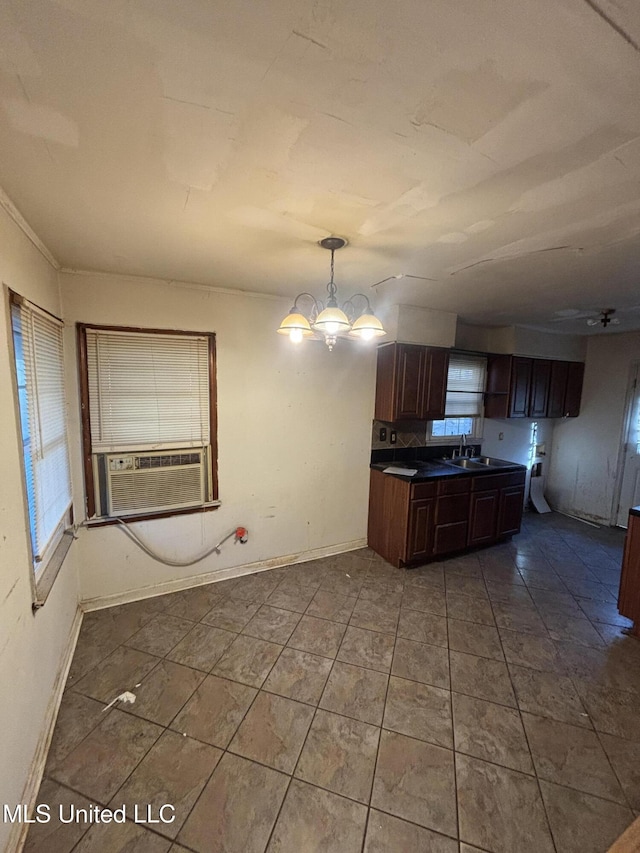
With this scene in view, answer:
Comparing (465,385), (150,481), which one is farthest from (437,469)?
(150,481)

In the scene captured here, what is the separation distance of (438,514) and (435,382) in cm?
130

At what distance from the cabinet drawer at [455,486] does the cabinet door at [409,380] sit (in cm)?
71

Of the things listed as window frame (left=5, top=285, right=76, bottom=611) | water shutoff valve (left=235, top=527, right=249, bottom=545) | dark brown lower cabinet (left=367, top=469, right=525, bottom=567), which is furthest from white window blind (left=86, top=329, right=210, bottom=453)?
dark brown lower cabinet (left=367, top=469, right=525, bottom=567)

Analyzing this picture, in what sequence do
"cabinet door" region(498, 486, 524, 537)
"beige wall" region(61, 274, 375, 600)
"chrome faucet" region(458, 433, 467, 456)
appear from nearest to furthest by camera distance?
"beige wall" region(61, 274, 375, 600)
"cabinet door" region(498, 486, 524, 537)
"chrome faucet" region(458, 433, 467, 456)

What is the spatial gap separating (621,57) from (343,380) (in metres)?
2.64

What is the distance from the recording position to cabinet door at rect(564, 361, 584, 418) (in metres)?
4.54

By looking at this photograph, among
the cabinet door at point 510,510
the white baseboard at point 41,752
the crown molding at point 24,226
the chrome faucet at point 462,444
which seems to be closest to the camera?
the white baseboard at point 41,752

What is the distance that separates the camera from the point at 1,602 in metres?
1.26

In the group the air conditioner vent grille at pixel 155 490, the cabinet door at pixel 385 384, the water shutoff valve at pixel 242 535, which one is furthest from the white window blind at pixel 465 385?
the air conditioner vent grille at pixel 155 490

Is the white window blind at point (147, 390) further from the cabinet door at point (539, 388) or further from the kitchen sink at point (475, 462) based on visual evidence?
the cabinet door at point (539, 388)

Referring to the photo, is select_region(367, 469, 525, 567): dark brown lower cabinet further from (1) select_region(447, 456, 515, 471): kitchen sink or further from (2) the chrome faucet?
(2) the chrome faucet

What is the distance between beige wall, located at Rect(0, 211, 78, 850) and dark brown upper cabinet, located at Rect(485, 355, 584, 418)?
4320 mm

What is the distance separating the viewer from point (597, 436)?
14.9 feet

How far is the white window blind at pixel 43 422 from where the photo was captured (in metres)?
1.66
